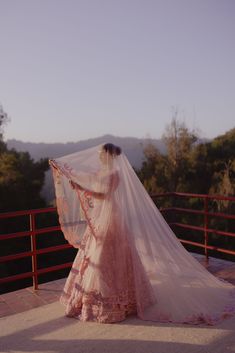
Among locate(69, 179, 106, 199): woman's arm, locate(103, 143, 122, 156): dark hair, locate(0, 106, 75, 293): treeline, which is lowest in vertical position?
locate(0, 106, 75, 293): treeline

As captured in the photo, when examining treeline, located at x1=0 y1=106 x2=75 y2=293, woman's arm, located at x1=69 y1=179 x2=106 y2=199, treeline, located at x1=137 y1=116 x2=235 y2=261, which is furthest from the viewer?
treeline, located at x1=137 y1=116 x2=235 y2=261

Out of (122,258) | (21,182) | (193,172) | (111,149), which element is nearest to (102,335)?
(122,258)

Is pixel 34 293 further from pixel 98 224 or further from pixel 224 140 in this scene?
pixel 224 140

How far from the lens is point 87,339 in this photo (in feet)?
11.1

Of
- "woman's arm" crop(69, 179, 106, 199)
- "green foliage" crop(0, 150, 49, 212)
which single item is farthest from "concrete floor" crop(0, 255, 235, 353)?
"green foliage" crop(0, 150, 49, 212)

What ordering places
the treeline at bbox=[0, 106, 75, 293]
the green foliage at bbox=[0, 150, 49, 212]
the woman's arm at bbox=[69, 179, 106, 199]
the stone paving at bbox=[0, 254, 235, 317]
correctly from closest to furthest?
the woman's arm at bbox=[69, 179, 106, 199] → the stone paving at bbox=[0, 254, 235, 317] → the treeline at bbox=[0, 106, 75, 293] → the green foliage at bbox=[0, 150, 49, 212]

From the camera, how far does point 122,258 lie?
3943mm

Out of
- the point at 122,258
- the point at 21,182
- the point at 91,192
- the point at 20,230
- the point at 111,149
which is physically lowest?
the point at 20,230

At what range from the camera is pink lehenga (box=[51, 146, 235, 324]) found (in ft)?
12.5

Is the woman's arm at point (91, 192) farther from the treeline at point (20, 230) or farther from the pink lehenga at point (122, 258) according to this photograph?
the treeline at point (20, 230)

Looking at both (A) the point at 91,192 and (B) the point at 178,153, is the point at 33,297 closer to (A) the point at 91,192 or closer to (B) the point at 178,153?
(A) the point at 91,192

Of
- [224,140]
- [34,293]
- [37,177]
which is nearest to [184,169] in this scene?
[224,140]

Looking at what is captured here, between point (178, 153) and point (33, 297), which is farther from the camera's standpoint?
point (178, 153)

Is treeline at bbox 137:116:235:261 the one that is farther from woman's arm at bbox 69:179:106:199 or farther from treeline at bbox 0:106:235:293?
woman's arm at bbox 69:179:106:199
